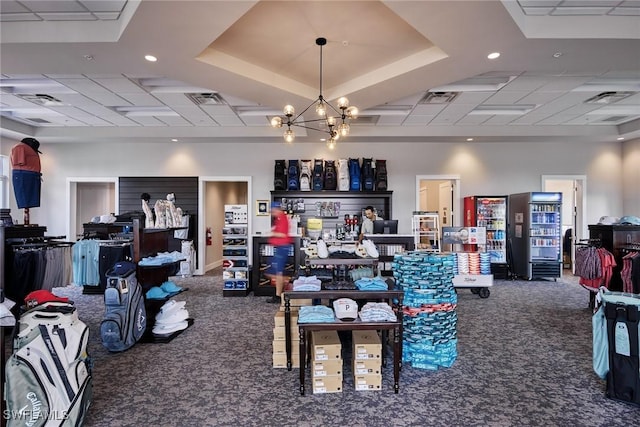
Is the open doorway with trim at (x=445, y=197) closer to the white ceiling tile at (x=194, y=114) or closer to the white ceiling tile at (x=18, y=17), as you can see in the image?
the white ceiling tile at (x=194, y=114)

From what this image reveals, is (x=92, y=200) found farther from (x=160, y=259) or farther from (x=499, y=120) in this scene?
(x=499, y=120)

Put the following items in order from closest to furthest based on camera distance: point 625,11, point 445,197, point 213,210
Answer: point 625,11, point 445,197, point 213,210

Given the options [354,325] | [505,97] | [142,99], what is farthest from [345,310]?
[142,99]

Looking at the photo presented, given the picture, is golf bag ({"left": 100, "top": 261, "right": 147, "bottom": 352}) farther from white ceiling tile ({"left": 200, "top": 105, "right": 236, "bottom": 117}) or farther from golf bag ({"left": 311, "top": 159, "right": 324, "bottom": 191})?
golf bag ({"left": 311, "top": 159, "right": 324, "bottom": 191})

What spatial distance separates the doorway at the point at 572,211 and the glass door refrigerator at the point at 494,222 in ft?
5.13

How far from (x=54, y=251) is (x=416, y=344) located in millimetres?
4632

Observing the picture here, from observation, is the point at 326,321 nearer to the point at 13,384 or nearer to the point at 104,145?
the point at 13,384

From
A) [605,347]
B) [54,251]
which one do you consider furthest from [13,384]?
[605,347]

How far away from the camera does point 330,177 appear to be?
8.01 meters

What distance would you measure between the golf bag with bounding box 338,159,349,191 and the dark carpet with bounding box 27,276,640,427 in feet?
13.5

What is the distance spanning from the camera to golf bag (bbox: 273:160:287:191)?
8125mm

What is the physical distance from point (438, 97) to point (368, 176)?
2.60 metres

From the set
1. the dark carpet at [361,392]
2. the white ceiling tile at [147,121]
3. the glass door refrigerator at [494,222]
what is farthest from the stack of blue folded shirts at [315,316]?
the glass door refrigerator at [494,222]

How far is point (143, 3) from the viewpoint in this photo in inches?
114
